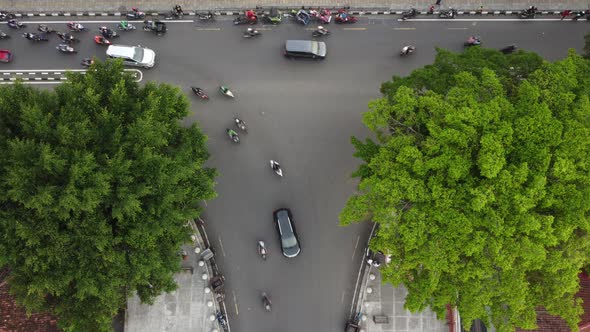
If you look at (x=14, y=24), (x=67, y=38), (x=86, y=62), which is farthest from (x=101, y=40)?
(x=14, y=24)

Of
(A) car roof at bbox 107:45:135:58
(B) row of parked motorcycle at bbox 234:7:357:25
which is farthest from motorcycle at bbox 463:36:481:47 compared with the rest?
(A) car roof at bbox 107:45:135:58

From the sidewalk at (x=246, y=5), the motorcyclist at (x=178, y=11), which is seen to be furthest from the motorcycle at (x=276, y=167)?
the motorcyclist at (x=178, y=11)

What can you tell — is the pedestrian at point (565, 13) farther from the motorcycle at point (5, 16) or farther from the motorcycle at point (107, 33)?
the motorcycle at point (5, 16)

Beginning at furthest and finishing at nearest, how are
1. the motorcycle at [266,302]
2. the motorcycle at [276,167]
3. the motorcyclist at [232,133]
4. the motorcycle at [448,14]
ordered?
the motorcycle at [448,14] < the motorcyclist at [232,133] < the motorcycle at [276,167] < the motorcycle at [266,302]

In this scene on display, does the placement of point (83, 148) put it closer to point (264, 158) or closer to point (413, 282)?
point (264, 158)

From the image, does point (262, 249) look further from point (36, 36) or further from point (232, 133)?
point (36, 36)

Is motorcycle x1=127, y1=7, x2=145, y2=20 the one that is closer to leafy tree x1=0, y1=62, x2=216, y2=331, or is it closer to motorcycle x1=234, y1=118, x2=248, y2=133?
motorcycle x1=234, y1=118, x2=248, y2=133

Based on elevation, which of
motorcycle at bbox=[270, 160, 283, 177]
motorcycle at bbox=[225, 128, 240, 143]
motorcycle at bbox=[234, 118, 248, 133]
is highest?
motorcycle at bbox=[234, 118, 248, 133]

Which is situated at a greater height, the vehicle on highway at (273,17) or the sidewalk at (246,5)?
the sidewalk at (246,5)
